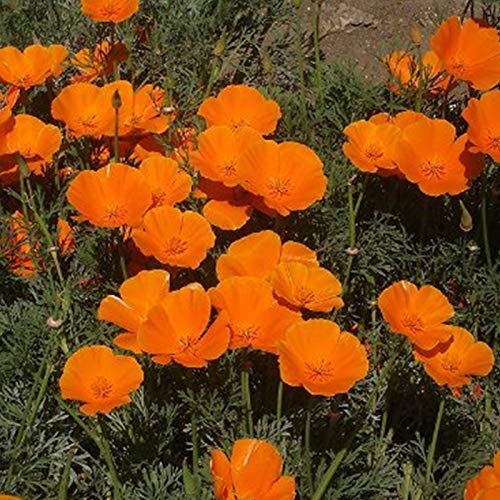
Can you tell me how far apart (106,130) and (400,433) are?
0.89 metres

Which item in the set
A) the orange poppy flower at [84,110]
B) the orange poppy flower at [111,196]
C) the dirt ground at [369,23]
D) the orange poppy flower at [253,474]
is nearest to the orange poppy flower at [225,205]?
the orange poppy flower at [111,196]

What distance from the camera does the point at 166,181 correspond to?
2.12 metres

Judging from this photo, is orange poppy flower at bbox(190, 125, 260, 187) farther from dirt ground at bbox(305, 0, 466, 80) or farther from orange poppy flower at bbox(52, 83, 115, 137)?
dirt ground at bbox(305, 0, 466, 80)

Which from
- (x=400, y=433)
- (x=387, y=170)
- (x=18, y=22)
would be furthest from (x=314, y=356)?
(x=18, y=22)

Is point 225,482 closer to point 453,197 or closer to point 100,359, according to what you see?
point 100,359

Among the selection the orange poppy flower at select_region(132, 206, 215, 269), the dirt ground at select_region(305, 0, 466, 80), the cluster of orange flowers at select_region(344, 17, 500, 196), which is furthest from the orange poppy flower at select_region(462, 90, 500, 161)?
the dirt ground at select_region(305, 0, 466, 80)

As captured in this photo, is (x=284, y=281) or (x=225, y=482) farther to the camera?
(x=284, y=281)

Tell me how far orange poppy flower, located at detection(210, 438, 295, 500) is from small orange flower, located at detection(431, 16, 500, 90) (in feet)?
3.56

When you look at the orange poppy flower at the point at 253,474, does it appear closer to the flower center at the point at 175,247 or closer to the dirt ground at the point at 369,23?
the flower center at the point at 175,247

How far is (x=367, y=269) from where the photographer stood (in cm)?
222

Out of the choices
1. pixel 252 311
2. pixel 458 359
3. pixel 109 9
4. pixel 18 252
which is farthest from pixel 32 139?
pixel 458 359

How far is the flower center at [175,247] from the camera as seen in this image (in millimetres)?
1973

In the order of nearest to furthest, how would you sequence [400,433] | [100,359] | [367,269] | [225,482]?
[225,482] → [100,359] → [400,433] → [367,269]

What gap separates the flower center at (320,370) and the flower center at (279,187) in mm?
486
